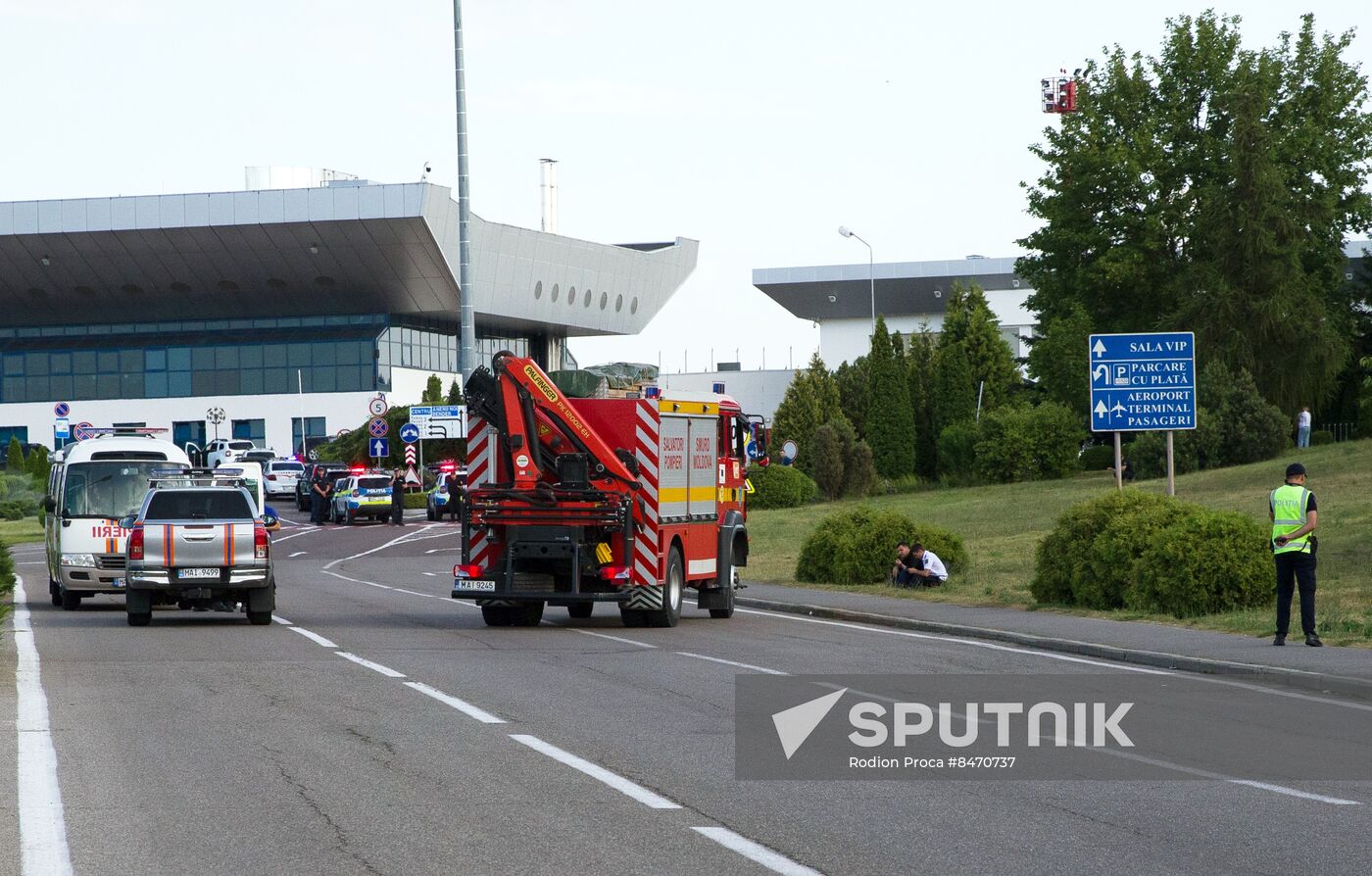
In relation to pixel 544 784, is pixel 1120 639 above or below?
below

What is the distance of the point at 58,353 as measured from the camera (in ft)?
338

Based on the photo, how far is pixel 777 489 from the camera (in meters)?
60.5

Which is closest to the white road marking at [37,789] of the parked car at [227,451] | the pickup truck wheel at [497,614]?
the pickup truck wheel at [497,614]

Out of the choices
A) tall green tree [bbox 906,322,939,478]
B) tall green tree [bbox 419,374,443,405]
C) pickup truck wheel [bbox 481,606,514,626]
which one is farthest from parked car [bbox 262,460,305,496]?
pickup truck wheel [bbox 481,606,514,626]

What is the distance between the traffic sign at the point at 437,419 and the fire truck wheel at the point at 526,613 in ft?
109

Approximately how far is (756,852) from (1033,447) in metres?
55.1

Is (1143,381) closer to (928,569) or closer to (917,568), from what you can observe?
(928,569)

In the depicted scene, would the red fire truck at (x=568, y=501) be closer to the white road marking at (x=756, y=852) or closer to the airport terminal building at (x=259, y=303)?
the white road marking at (x=756, y=852)

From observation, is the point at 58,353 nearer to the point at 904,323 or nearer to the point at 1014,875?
the point at 904,323

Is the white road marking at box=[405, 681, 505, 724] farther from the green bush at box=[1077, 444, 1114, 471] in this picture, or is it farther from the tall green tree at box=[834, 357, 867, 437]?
the tall green tree at box=[834, 357, 867, 437]

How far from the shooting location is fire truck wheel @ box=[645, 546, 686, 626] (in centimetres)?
2244

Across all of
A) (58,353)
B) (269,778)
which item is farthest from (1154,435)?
(58,353)

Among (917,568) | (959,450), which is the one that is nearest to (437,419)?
(959,450)

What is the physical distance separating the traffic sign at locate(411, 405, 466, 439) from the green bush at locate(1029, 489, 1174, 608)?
33.8 metres
